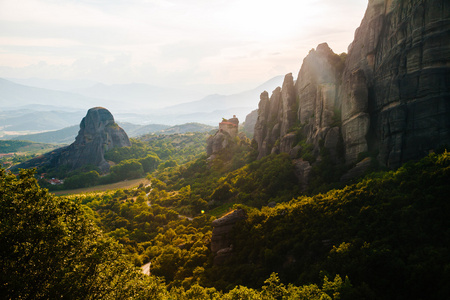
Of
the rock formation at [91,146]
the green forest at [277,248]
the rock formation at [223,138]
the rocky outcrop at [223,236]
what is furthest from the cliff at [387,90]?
the rock formation at [91,146]

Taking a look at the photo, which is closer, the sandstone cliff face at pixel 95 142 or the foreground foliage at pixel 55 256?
the foreground foliage at pixel 55 256

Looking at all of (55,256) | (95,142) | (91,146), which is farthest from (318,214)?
(95,142)

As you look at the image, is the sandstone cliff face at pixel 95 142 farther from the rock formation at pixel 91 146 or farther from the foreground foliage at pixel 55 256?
the foreground foliage at pixel 55 256

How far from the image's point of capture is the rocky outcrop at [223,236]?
30656 mm

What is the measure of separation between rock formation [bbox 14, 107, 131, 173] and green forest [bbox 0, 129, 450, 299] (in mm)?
89925

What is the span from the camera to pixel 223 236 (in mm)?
32281

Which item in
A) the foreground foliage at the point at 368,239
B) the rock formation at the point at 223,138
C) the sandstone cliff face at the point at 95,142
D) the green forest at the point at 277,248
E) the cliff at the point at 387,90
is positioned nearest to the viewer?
the green forest at the point at 277,248

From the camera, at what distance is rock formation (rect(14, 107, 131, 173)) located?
392ft

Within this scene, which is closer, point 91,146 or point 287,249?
point 287,249

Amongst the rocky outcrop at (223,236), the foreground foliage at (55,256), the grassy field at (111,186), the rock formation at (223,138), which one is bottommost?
the grassy field at (111,186)

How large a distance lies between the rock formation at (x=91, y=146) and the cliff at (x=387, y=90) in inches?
4110

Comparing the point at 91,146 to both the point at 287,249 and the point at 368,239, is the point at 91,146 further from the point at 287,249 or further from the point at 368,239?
the point at 368,239

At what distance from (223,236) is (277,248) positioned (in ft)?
26.6

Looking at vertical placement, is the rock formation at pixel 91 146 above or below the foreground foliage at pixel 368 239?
above
